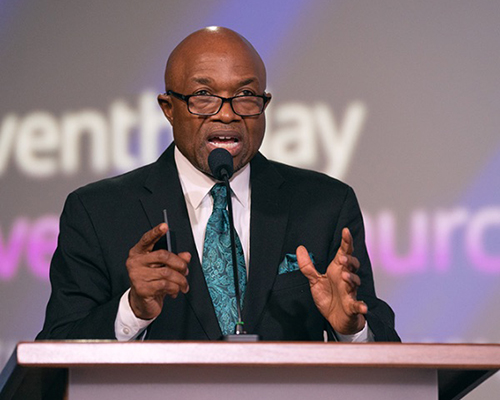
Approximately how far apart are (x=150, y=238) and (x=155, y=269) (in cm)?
6

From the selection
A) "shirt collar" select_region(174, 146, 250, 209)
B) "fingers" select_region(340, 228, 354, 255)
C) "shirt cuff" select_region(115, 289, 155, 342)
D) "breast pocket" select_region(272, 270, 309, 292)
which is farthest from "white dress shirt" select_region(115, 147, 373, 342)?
"fingers" select_region(340, 228, 354, 255)

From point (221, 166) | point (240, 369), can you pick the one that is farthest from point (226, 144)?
point (240, 369)

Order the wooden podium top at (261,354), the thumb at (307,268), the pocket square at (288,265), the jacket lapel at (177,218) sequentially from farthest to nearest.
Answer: the pocket square at (288,265)
the jacket lapel at (177,218)
the thumb at (307,268)
the wooden podium top at (261,354)

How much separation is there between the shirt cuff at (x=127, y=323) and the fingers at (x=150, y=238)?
215mm

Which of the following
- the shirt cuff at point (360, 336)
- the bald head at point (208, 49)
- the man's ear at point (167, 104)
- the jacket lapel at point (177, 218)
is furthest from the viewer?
the man's ear at point (167, 104)

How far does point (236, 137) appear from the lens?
2.51 metres

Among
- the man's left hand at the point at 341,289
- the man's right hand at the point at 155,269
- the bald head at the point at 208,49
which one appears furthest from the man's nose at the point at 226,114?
the man's right hand at the point at 155,269

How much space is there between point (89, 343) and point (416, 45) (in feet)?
8.37

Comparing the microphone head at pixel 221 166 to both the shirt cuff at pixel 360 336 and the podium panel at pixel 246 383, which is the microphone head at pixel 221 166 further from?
the podium panel at pixel 246 383

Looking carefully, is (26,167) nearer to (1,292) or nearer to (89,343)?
(1,292)

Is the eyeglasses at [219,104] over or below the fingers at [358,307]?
over

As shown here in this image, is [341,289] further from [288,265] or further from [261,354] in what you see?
[288,265]

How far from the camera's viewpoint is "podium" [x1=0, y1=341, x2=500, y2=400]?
148cm

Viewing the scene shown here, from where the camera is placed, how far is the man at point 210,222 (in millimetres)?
2352
